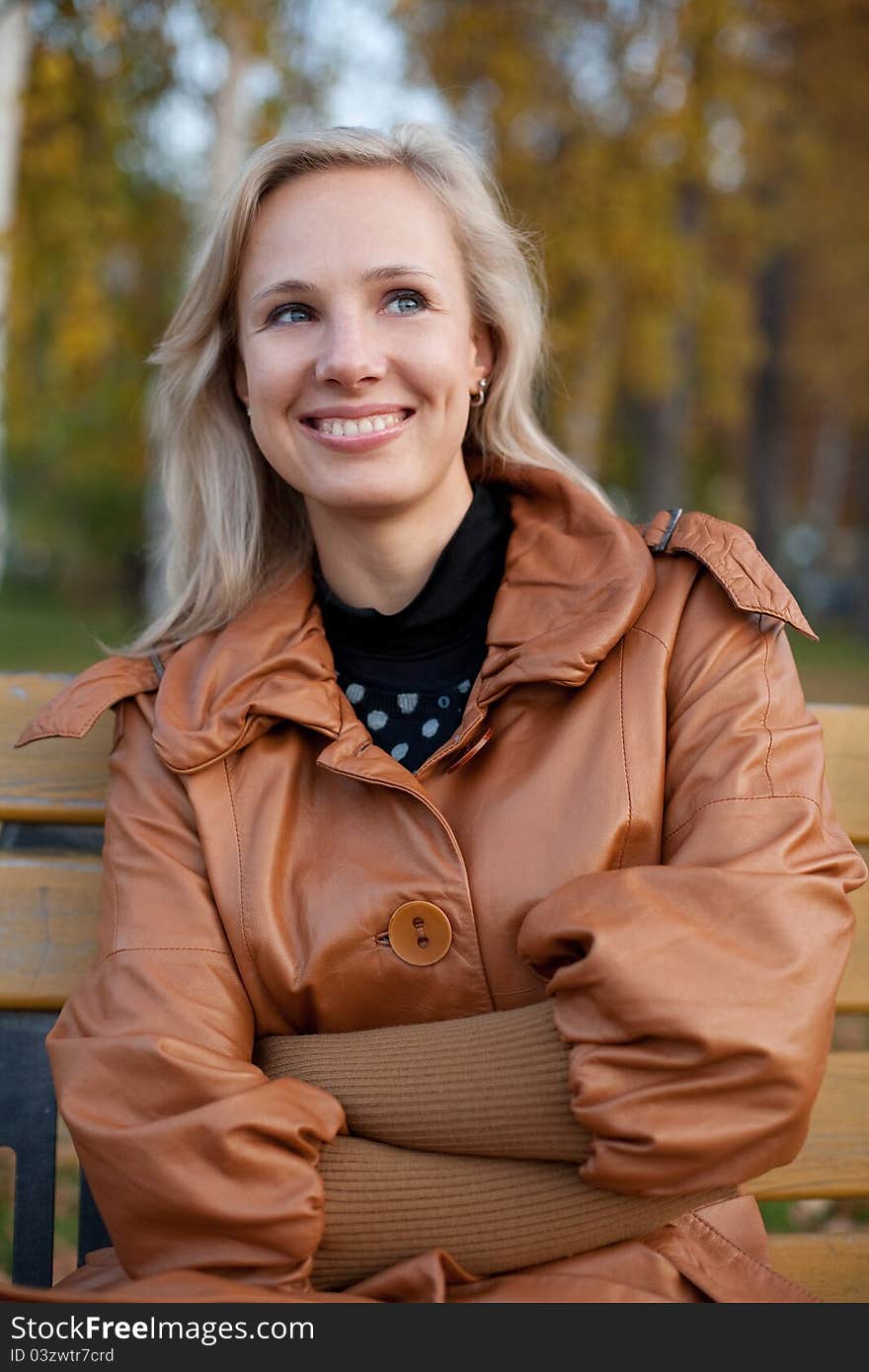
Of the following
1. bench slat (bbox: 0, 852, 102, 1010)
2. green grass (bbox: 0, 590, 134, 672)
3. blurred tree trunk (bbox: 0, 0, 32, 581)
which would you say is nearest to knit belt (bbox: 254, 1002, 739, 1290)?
bench slat (bbox: 0, 852, 102, 1010)

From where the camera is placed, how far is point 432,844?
2.32m

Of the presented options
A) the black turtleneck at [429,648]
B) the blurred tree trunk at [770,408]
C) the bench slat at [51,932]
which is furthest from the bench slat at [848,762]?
the blurred tree trunk at [770,408]

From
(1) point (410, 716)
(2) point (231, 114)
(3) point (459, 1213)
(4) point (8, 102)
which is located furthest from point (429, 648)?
(2) point (231, 114)

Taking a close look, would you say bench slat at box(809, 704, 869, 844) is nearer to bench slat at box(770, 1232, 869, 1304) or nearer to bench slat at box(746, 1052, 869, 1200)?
bench slat at box(746, 1052, 869, 1200)

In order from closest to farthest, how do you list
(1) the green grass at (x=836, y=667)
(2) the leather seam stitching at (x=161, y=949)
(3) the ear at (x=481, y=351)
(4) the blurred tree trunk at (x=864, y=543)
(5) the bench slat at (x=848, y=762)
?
(2) the leather seam stitching at (x=161, y=949) → (5) the bench slat at (x=848, y=762) → (3) the ear at (x=481, y=351) → (1) the green grass at (x=836, y=667) → (4) the blurred tree trunk at (x=864, y=543)

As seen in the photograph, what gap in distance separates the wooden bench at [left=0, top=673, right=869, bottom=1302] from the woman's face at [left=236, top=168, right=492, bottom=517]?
0.74 metres

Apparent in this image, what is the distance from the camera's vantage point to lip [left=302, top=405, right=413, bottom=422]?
250 centimetres

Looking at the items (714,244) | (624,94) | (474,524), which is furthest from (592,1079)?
(714,244)

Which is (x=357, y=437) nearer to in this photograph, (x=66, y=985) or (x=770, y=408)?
(x=66, y=985)

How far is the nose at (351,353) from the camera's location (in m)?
2.46

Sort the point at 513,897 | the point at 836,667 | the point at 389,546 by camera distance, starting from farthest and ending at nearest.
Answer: the point at 836,667
the point at 389,546
the point at 513,897

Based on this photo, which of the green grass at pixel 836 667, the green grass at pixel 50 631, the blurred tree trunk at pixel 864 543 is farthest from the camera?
the blurred tree trunk at pixel 864 543

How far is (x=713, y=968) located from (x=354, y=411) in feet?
3.77

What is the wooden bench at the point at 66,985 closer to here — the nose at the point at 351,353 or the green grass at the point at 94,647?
the nose at the point at 351,353
